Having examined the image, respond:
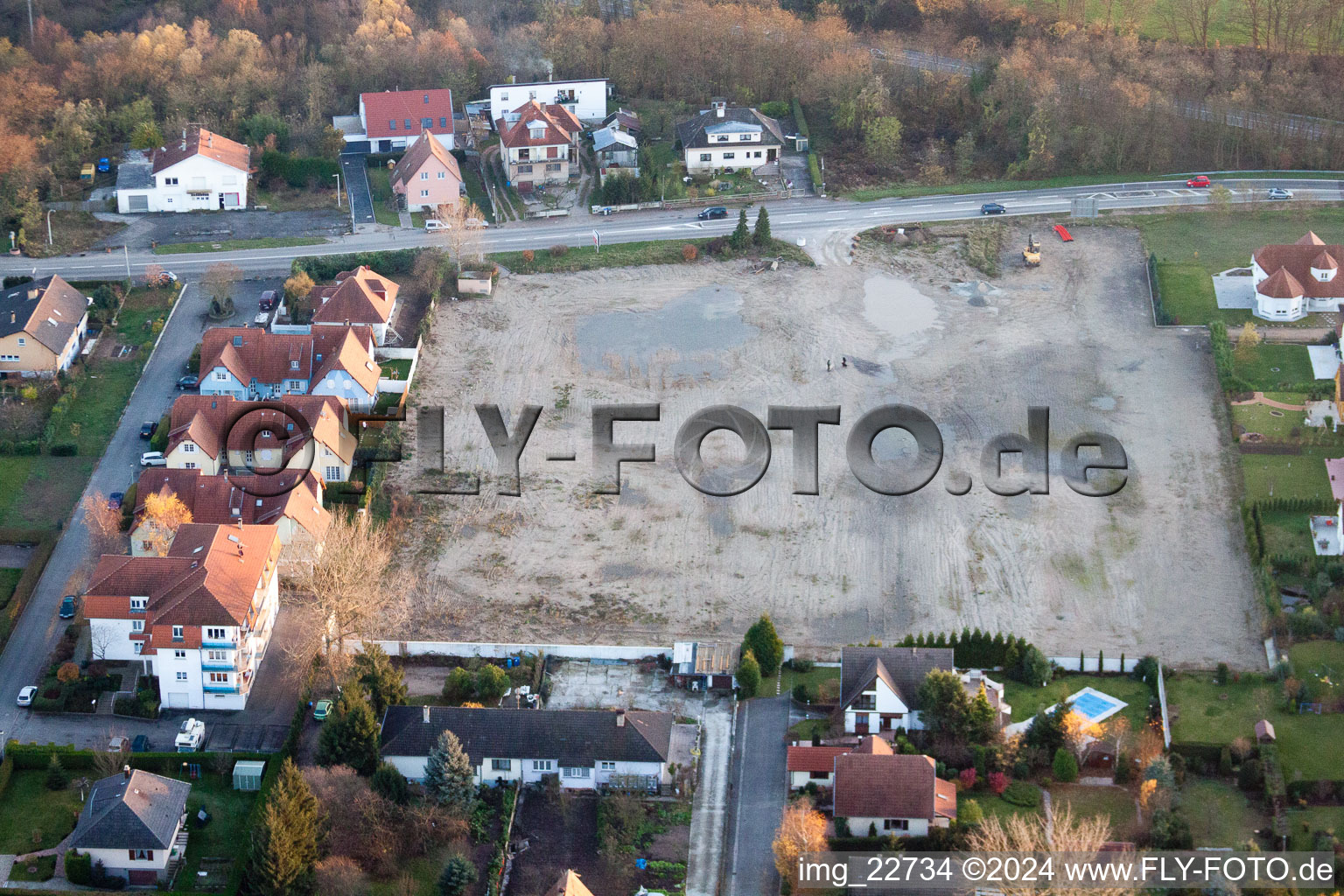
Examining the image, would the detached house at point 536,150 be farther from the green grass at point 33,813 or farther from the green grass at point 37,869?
the green grass at point 37,869

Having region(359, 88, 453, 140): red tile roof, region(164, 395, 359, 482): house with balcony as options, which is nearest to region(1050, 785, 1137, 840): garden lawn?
region(164, 395, 359, 482): house with balcony

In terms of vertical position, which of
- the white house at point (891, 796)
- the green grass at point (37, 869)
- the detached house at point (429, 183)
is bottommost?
the green grass at point (37, 869)

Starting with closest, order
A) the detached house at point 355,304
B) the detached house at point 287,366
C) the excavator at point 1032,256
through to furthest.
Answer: the detached house at point 287,366
the detached house at point 355,304
the excavator at point 1032,256

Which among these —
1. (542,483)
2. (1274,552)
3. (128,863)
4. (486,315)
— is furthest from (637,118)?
(128,863)

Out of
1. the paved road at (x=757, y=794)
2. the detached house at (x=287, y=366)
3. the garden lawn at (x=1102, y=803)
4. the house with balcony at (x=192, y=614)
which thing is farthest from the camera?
the detached house at (x=287, y=366)

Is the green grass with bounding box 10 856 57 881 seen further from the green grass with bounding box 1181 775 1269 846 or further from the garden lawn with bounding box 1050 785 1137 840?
the green grass with bounding box 1181 775 1269 846

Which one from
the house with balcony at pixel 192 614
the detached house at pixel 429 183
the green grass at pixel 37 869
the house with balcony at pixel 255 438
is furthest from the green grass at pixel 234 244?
the green grass at pixel 37 869

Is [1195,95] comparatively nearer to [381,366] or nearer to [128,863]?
[381,366]
